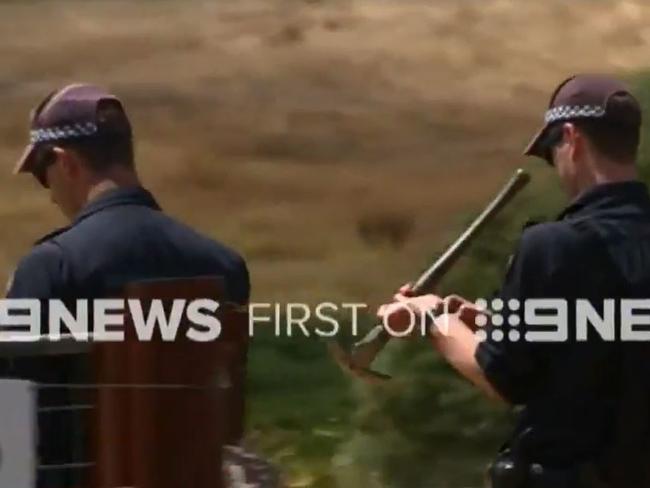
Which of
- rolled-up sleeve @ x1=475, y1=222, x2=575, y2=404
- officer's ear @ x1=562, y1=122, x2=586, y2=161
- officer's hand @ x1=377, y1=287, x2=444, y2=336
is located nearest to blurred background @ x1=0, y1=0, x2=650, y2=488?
officer's hand @ x1=377, y1=287, x2=444, y2=336

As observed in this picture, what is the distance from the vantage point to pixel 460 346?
9.75ft

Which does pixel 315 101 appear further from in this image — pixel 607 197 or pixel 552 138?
pixel 607 197

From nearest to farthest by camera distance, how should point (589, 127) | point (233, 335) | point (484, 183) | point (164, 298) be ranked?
point (164, 298)
point (233, 335)
point (589, 127)
point (484, 183)

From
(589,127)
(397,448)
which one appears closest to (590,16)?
(397,448)

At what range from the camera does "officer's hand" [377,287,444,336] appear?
3.03m

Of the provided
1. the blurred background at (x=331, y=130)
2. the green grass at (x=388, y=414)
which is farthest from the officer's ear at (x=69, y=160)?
the blurred background at (x=331, y=130)

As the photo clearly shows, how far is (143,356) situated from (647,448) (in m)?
0.83

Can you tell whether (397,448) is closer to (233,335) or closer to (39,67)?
(39,67)

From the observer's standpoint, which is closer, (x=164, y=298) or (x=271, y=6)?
(x=164, y=298)

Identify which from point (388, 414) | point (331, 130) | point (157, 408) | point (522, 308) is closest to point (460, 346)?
point (522, 308)

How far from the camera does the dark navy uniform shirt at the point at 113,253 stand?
292cm

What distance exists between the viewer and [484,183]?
453cm

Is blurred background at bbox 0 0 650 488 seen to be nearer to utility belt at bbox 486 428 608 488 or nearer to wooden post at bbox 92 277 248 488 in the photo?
utility belt at bbox 486 428 608 488

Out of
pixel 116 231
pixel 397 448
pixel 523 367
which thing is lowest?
pixel 397 448
